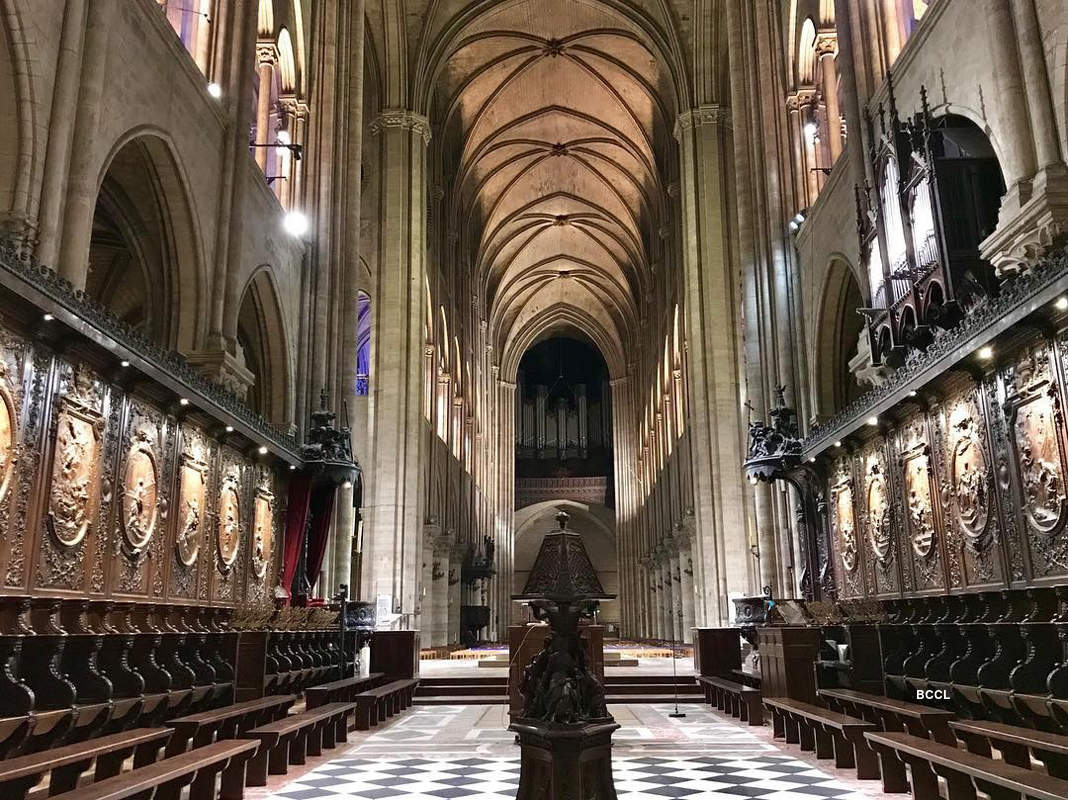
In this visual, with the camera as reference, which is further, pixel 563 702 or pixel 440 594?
pixel 440 594

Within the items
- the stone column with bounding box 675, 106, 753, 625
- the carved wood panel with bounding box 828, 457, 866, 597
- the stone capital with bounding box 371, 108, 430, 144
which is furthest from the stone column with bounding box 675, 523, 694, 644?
the carved wood panel with bounding box 828, 457, 866, 597

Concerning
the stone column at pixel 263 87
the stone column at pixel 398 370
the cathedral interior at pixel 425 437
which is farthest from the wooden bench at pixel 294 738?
the stone column at pixel 398 370

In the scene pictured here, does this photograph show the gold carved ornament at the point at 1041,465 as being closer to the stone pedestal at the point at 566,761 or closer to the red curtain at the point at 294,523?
the stone pedestal at the point at 566,761

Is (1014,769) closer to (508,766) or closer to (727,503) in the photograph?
(508,766)

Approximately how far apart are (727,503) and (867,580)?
909 cm

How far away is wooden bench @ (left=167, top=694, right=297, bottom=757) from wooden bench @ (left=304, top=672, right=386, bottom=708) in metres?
0.82

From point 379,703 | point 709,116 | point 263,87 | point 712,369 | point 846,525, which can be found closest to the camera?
point 379,703

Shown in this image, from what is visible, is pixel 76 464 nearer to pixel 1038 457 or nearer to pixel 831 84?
pixel 1038 457

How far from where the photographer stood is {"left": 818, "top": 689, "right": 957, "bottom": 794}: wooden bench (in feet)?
18.7

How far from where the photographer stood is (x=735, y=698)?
1056 cm

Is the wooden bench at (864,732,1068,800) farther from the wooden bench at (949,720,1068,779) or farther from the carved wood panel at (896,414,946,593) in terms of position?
the carved wood panel at (896,414,946,593)

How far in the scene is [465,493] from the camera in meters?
34.2

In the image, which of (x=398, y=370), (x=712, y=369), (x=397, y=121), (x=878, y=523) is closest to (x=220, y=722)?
(x=878, y=523)

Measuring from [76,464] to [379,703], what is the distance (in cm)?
415
